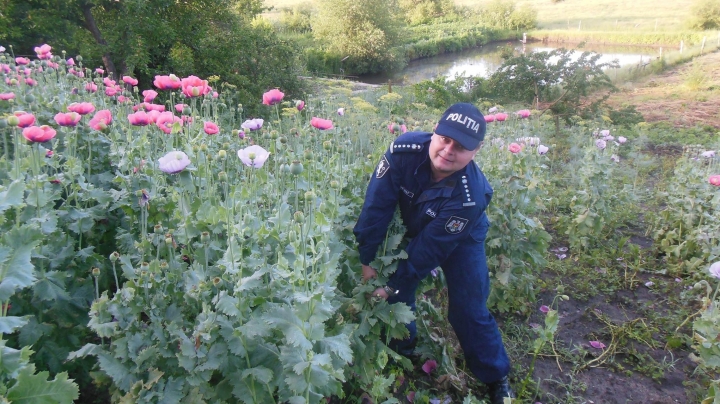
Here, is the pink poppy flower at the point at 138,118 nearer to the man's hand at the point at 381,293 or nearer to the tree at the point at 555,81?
the man's hand at the point at 381,293

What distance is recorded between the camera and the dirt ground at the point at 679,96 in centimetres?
1084

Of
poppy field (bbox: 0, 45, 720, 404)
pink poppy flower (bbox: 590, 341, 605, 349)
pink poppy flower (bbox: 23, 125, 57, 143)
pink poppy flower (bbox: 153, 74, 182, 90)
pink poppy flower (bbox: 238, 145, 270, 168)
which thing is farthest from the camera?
pink poppy flower (bbox: 590, 341, 605, 349)

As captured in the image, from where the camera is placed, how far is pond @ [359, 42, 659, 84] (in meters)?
20.2

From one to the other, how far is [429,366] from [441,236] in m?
0.86

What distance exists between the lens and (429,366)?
249 cm

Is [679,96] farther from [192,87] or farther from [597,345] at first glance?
[192,87]

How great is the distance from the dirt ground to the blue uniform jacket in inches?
400

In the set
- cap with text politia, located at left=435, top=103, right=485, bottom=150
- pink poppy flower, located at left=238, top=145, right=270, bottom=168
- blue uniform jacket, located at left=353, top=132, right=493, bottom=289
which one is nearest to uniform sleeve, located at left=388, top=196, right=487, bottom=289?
blue uniform jacket, located at left=353, top=132, right=493, bottom=289

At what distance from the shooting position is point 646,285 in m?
3.61

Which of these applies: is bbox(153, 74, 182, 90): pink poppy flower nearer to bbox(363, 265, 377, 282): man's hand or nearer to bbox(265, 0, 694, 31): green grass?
bbox(363, 265, 377, 282): man's hand

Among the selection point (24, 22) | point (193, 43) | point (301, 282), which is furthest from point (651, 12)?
point (301, 282)

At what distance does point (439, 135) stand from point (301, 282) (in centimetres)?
92

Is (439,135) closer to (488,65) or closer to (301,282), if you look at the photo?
(301,282)

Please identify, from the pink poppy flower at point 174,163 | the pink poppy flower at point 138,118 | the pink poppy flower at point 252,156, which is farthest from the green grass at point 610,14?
the pink poppy flower at point 174,163
